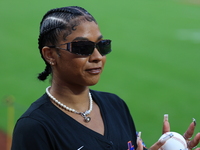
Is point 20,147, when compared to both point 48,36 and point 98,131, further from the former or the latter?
point 48,36

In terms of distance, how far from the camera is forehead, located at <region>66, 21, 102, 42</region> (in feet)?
7.70

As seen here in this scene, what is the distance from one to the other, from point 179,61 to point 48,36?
28.1ft

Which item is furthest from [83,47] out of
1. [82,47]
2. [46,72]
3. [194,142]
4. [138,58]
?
[138,58]

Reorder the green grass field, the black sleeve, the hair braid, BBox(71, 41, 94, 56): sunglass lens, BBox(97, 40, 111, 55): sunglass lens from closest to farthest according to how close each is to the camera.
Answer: the black sleeve < BBox(71, 41, 94, 56): sunglass lens < BBox(97, 40, 111, 55): sunglass lens < the hair braid < the green grass field

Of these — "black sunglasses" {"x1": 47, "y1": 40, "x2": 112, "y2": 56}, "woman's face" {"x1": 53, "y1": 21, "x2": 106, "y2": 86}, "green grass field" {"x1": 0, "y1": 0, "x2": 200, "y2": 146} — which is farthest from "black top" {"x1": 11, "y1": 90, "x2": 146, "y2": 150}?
"green grass field" {"x1": 0, "y1": 0, "x2": 200, "y2": 146}

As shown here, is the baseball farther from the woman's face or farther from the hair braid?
the hair braid

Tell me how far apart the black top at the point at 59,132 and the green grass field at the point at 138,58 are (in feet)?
13.2

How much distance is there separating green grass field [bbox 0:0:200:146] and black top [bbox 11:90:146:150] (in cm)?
403

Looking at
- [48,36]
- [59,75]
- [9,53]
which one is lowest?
[9,53]

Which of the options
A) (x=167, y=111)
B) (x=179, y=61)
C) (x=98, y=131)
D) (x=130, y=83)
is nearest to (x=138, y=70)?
(x=130, y=83)

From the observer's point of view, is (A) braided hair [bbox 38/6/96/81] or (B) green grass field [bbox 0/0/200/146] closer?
(A) braided hair [bbox 38/6/96/81]

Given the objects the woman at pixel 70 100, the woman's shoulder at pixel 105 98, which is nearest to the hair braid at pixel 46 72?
the woman at pixel 70 100

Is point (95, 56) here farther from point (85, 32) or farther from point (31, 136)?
point (31, 136)

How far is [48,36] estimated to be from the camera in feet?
7.93
